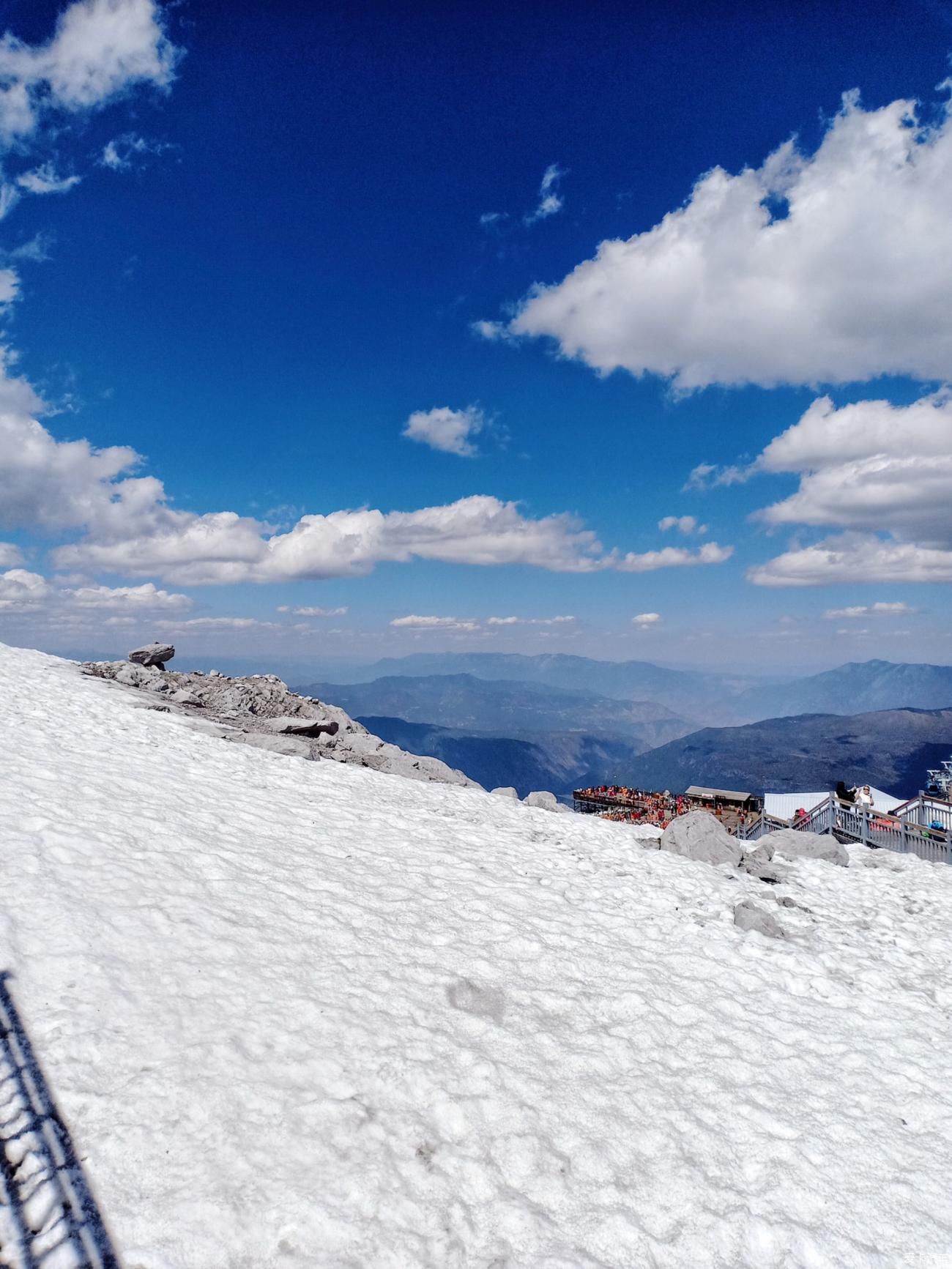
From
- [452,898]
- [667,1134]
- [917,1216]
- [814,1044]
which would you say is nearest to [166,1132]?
[667,1134]

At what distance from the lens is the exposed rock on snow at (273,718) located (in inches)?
754

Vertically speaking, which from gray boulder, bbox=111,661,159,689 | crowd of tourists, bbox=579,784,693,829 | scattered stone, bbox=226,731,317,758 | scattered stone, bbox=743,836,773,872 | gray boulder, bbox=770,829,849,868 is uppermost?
gray boulder, bbox=111,661,159,689

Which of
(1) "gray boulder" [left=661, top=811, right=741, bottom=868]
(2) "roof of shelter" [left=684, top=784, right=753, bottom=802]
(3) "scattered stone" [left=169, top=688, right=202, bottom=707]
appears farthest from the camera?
(2) "roof of shelter" [left=684, top=784, right=753, bottom=802]

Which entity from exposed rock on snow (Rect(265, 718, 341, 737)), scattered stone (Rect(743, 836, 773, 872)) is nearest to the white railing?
scattered stone (Rect(743, 836, 773, 872))

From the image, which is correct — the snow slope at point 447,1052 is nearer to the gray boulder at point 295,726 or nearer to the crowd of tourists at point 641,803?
the gray boulder at point 295,726

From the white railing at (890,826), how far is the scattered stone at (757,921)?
8211 millimetres

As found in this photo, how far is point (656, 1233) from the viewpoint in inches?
184

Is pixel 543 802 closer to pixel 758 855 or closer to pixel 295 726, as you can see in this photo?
pixel 758 855

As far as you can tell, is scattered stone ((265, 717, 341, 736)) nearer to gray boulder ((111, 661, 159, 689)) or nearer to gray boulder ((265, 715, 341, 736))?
gray boulder ((265, 715, 341, 736))

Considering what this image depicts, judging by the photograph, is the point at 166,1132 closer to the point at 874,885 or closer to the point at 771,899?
the point at 771,899

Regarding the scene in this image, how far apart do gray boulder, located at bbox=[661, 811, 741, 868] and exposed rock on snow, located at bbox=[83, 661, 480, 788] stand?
7.23 metres

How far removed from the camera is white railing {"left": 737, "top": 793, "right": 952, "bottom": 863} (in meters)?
19.2

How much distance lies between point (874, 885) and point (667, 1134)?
1025 cm

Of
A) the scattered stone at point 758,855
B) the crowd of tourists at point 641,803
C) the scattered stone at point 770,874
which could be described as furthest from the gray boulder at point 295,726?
the crowd of tourists at point 641,803
